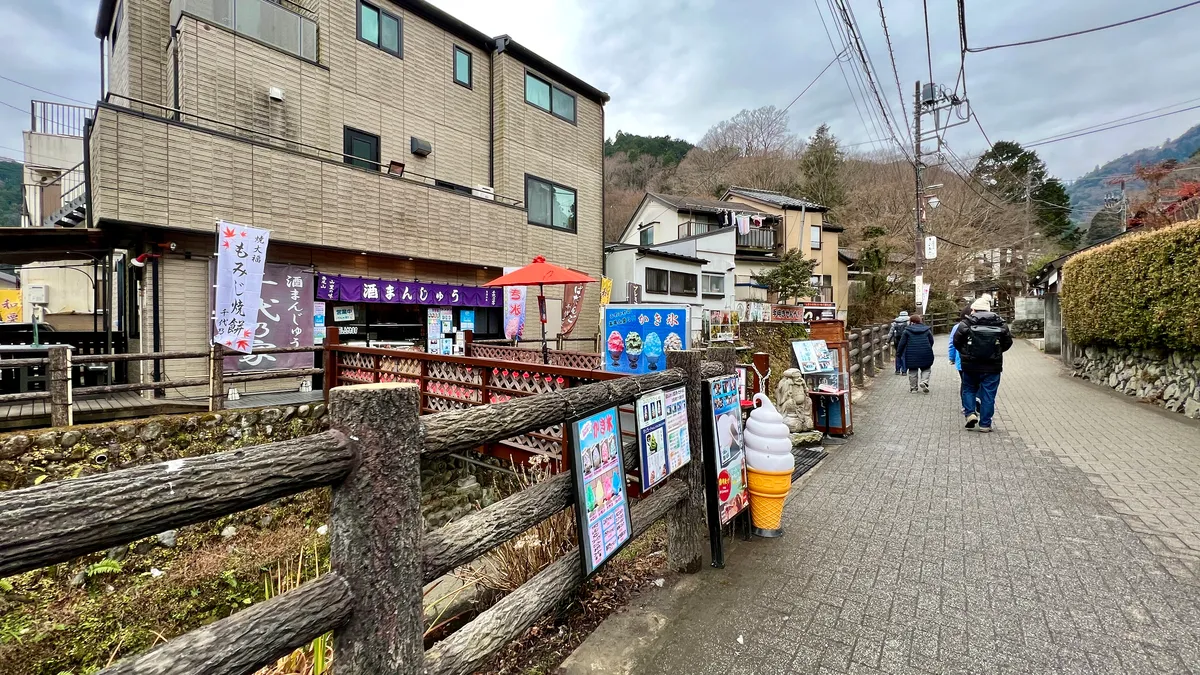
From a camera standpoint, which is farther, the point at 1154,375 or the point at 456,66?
the point at 456,66

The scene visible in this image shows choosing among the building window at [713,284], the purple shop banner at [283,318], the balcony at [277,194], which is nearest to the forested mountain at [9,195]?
the balcony at [277,194]

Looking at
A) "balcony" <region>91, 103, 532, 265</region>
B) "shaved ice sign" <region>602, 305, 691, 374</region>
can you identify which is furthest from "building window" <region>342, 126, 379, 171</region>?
"shaved ice sign" <region>602, 305, 691, 374</region>

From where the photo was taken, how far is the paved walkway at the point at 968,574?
2508mm

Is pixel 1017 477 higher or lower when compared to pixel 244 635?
lower

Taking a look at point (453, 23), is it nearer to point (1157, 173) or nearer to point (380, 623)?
point (380, 623)

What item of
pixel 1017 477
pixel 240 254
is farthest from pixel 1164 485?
pixel 240 254

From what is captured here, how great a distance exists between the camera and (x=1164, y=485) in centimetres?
477

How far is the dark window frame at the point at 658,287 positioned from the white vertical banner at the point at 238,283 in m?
13.8

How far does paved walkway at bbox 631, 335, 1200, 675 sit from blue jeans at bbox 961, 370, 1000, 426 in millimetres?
1049

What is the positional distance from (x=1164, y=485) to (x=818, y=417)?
3321mm

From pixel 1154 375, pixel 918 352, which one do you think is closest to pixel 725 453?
pixel 918 352

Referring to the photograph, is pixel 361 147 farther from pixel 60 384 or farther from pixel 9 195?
pixel 9 195

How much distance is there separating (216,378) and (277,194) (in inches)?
152

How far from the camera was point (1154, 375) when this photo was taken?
8672 mm
